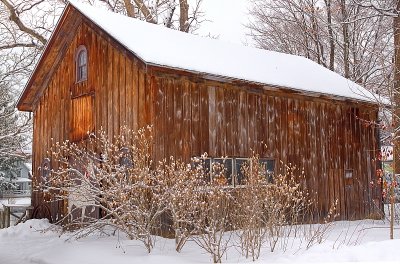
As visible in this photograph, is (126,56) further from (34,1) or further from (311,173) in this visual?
(34,1)

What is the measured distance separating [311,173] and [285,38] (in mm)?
17385

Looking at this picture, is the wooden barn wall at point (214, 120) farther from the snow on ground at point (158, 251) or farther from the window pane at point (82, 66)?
the snow on ground at point (158, 251)

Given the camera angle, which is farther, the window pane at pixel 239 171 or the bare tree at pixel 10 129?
the bare tree at pixel 10 129

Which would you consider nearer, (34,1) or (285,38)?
(34,1)

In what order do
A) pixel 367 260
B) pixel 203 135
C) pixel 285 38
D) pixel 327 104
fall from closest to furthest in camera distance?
1. pixel 367 260
2. pixel 203 135
3. pixel 327 104
4. pixel 285 38

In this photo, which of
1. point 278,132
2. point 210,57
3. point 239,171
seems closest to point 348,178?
point 278,132

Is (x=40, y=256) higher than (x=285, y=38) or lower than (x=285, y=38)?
lower

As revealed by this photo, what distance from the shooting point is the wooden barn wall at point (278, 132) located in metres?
13.7

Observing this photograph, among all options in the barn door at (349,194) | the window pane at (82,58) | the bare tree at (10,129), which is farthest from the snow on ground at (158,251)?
the bare tree at (10,129)

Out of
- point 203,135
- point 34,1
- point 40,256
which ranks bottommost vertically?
point 40,256

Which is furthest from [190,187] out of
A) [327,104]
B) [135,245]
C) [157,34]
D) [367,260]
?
[327,104]

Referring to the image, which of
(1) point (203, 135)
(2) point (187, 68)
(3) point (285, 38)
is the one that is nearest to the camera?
(2) point (187, 68)

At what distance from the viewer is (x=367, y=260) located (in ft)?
27.1

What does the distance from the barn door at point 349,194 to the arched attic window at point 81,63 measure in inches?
368
